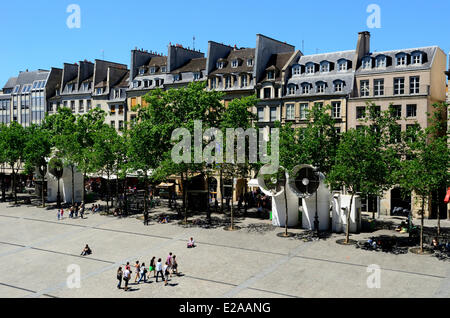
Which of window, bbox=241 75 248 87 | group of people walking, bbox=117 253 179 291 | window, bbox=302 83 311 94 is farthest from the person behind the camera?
window, bbox=241 75 248 87

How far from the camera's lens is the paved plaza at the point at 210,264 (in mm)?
27516

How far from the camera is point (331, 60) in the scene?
60562mm

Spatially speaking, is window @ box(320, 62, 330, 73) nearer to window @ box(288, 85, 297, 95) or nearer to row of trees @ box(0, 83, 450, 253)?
window @ box(288, 85, 297, 95)

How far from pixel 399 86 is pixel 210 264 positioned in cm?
3370

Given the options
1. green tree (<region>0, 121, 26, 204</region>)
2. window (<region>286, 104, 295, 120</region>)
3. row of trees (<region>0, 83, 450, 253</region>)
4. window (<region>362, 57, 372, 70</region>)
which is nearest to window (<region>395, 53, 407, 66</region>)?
window (<region>362, 57, 372, 70</region>)

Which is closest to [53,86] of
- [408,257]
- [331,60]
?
[331,60]

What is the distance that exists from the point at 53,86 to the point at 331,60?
59764mm

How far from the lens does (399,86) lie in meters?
52.9

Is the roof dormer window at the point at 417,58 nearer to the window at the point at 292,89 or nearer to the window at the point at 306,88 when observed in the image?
the window at the point at 306,88

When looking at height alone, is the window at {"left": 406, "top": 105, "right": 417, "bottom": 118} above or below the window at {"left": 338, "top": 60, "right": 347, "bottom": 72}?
below

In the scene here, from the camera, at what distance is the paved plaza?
27.5 m

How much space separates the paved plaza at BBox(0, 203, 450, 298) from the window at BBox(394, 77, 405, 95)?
2023 cm

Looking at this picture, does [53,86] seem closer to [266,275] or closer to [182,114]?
[182,114]

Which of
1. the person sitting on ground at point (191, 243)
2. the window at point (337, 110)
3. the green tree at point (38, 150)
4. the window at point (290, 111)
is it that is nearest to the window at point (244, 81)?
the window at point (290, 111)
